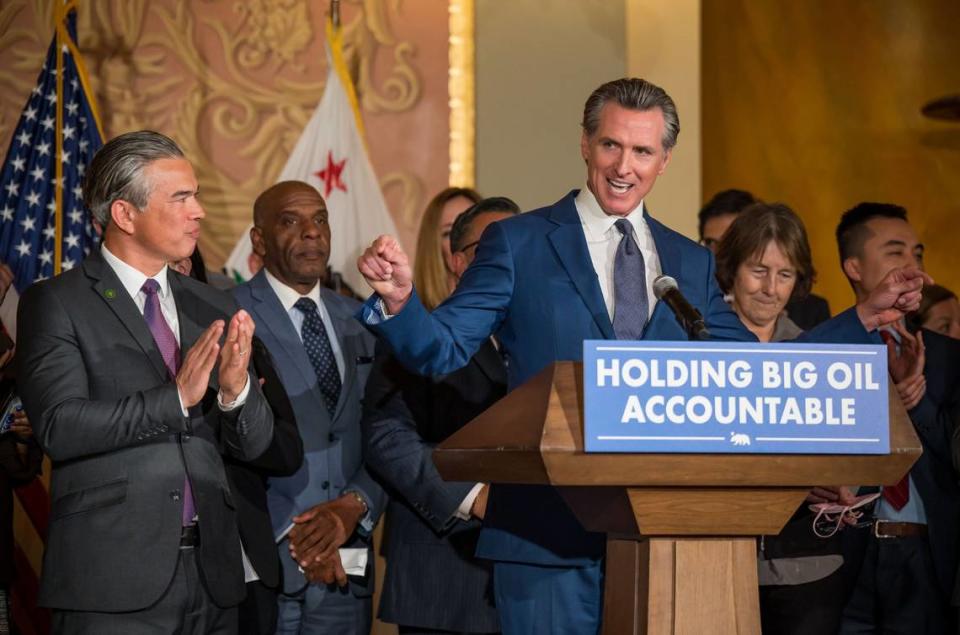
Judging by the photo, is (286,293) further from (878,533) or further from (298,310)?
(878,533)

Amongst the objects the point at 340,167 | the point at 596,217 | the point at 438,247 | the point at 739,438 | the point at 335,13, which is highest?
the point at 335,13

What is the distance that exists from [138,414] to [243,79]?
10.5 feet

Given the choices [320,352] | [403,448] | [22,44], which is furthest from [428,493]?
[22,44]

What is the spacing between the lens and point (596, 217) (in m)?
2.51

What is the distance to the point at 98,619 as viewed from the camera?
Result: 2.54 meters

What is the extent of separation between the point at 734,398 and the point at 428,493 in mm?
1544

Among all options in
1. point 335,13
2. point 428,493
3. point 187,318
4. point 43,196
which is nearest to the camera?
point 187,318

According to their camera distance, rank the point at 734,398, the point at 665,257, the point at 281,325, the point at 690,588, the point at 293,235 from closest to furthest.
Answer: the point at 734,398
the point at 690,588
the point at 665,257
the point at 281,325
the point at 293,235

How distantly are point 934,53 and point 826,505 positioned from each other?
Result: 326 cm

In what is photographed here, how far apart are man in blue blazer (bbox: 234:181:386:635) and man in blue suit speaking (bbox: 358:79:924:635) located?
1.01 meters

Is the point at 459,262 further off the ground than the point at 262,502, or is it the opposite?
the point at 459,262

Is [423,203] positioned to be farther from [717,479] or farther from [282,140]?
[717,479]

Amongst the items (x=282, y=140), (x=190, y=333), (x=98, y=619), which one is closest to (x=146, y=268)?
(x=190, y=333)

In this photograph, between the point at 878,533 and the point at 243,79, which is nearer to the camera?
the point at 878,533
